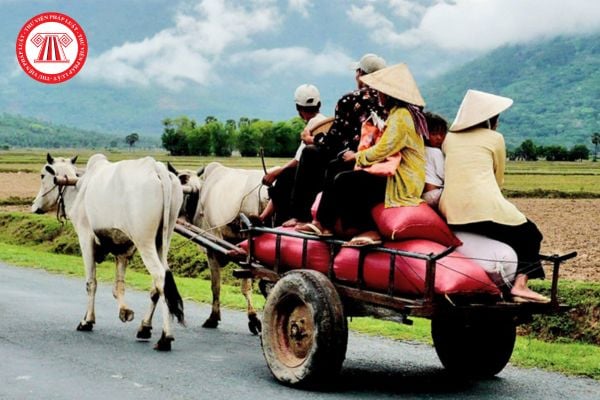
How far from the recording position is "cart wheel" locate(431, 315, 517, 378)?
8078 millimetres

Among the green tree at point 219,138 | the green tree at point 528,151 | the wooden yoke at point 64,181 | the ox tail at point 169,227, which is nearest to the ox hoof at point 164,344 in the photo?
the ox tail at point 169,227

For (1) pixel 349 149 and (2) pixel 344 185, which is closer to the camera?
(2) pixel 344 185

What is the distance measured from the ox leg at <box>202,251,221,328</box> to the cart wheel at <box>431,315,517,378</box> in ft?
11.7

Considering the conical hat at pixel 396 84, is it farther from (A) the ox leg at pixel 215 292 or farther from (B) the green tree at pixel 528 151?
(B) the green tree at pixel 528 151

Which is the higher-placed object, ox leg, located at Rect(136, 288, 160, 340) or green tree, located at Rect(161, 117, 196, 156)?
green tree, located at Rect(161, 117, 196, 156)

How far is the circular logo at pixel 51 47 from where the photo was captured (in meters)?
21.9

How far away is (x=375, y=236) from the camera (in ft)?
23.9

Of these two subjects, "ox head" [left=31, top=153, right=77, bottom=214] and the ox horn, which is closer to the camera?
"ox head" [left=31, top=153, right=77, bottom=214]

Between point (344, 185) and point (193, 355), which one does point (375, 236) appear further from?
point (193, 355)

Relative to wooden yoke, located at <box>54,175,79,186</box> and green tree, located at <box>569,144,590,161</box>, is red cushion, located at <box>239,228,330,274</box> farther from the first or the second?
green tree, located at <box>569,144,590,161</box>

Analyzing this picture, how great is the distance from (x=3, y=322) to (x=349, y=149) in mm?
5017

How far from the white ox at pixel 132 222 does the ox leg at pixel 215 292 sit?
90cm

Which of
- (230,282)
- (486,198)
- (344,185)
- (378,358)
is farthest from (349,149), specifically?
(230,282)

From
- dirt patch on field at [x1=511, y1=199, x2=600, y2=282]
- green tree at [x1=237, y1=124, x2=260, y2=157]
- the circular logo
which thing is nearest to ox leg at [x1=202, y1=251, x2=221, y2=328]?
dirt patch on field at [x1=511, y1=199, x2=600, y2=282]
